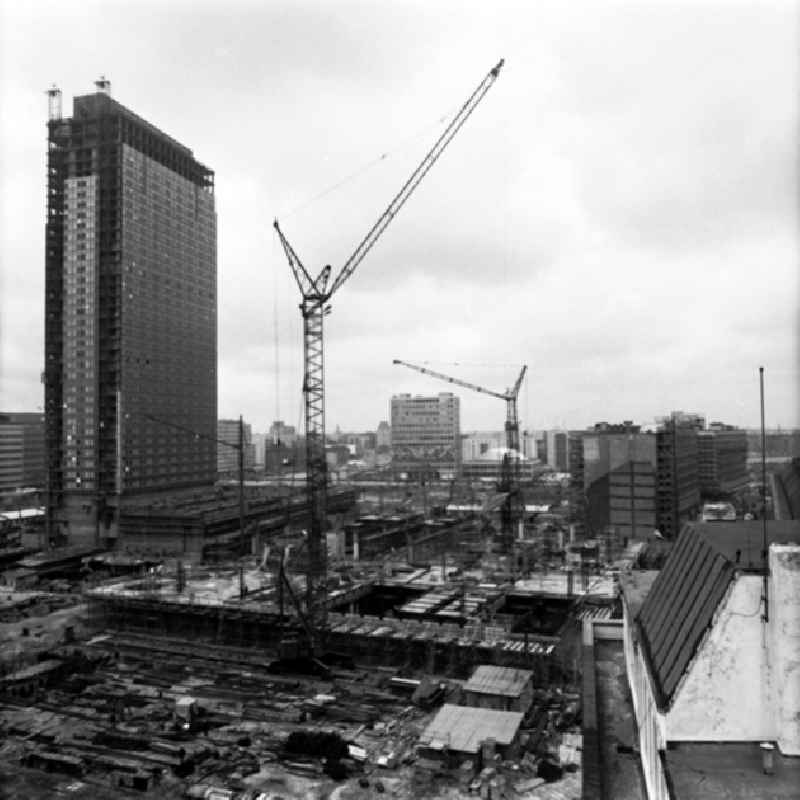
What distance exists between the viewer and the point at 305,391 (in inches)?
1267

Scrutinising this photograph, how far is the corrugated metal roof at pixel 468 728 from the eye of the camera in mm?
20203

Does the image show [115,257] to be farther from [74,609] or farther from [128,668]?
[128,668]

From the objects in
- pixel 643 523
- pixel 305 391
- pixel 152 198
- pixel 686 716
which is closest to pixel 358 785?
pixel 686 716

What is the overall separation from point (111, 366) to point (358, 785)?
1822 inches

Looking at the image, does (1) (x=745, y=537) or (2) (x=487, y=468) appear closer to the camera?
(1) (x=745, y=537)

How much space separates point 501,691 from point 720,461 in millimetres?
62928

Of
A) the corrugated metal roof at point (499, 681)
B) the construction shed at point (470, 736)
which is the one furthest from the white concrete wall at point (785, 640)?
the corrugated metal roof at point (499, 681)

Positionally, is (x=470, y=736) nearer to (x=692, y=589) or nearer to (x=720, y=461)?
(x=692, y=589)

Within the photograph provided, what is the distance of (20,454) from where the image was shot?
92.1 meters

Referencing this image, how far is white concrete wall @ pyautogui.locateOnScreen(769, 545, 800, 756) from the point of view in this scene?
23.6 feet

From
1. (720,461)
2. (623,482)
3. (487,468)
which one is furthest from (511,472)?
(487,468)

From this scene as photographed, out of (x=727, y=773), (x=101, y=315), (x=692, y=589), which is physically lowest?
(x=727, y=773)

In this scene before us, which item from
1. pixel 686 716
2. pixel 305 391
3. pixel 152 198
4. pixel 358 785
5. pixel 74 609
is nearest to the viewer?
pixel 686 716

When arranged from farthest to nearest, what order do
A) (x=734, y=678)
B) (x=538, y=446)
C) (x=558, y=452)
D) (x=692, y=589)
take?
(x=538, y=446)
(x=558, y=452)
(x=692, y=589)
(x=734, y=678)
